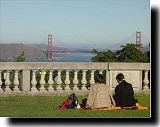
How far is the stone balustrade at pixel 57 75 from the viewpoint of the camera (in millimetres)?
9805

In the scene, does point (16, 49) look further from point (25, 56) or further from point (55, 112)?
point (55, 112)

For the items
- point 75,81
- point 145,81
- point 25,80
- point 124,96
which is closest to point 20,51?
point 25,80

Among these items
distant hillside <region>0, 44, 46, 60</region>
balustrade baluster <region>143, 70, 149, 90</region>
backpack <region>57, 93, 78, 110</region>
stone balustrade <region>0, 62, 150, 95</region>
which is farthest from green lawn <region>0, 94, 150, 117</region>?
distant hillside <region>0, 44, 46, 60</region>

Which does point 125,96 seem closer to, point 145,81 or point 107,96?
point 107,96

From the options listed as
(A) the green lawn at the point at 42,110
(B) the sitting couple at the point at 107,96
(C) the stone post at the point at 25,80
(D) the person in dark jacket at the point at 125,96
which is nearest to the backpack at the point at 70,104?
(A) the green lawn at the point at 42,110

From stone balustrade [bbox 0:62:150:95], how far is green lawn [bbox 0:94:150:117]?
0.26m

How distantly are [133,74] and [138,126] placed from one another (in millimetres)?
2960

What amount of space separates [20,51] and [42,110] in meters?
2.94

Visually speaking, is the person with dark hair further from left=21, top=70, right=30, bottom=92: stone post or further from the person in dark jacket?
left=21, top=70, right=30, bottom=92: stone post

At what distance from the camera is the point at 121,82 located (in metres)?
9.08

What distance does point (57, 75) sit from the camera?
394 inches

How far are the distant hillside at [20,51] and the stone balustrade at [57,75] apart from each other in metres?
0.82

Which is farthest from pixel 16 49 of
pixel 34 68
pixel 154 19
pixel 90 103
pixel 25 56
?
pixel 154 19

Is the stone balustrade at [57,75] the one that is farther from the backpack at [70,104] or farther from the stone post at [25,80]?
the backpack at [70,104]
